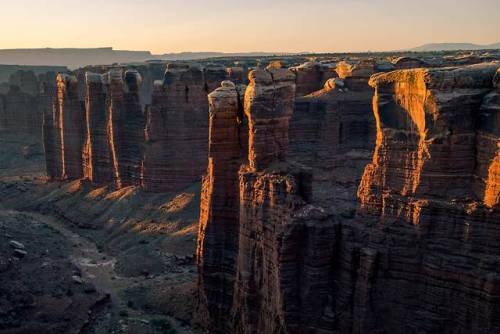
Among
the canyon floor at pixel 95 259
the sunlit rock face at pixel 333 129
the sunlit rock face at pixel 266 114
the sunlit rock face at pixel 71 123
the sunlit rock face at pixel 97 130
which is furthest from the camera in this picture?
the sunlit rock face at pixel 71 123

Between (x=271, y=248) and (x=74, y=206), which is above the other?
(x=271, y=248)

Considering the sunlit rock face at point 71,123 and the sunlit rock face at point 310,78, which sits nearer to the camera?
the sunlit rock face at point 310,78

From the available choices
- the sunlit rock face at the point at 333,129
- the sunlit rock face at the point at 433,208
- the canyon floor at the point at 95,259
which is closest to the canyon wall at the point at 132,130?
the canyon floor at the point at 95,259

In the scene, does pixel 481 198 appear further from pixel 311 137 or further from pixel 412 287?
pixel 311 137

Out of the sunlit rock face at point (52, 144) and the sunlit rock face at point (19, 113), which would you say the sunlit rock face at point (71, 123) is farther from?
the sunlit rock face at point (19, 113)

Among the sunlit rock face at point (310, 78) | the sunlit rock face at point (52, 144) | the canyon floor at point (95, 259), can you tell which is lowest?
the canyon floor at point (95, 259)

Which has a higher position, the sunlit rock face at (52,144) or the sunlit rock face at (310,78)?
the sunlit rock face at (310,78)

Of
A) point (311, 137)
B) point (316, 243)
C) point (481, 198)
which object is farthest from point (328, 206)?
point (311, 137)
